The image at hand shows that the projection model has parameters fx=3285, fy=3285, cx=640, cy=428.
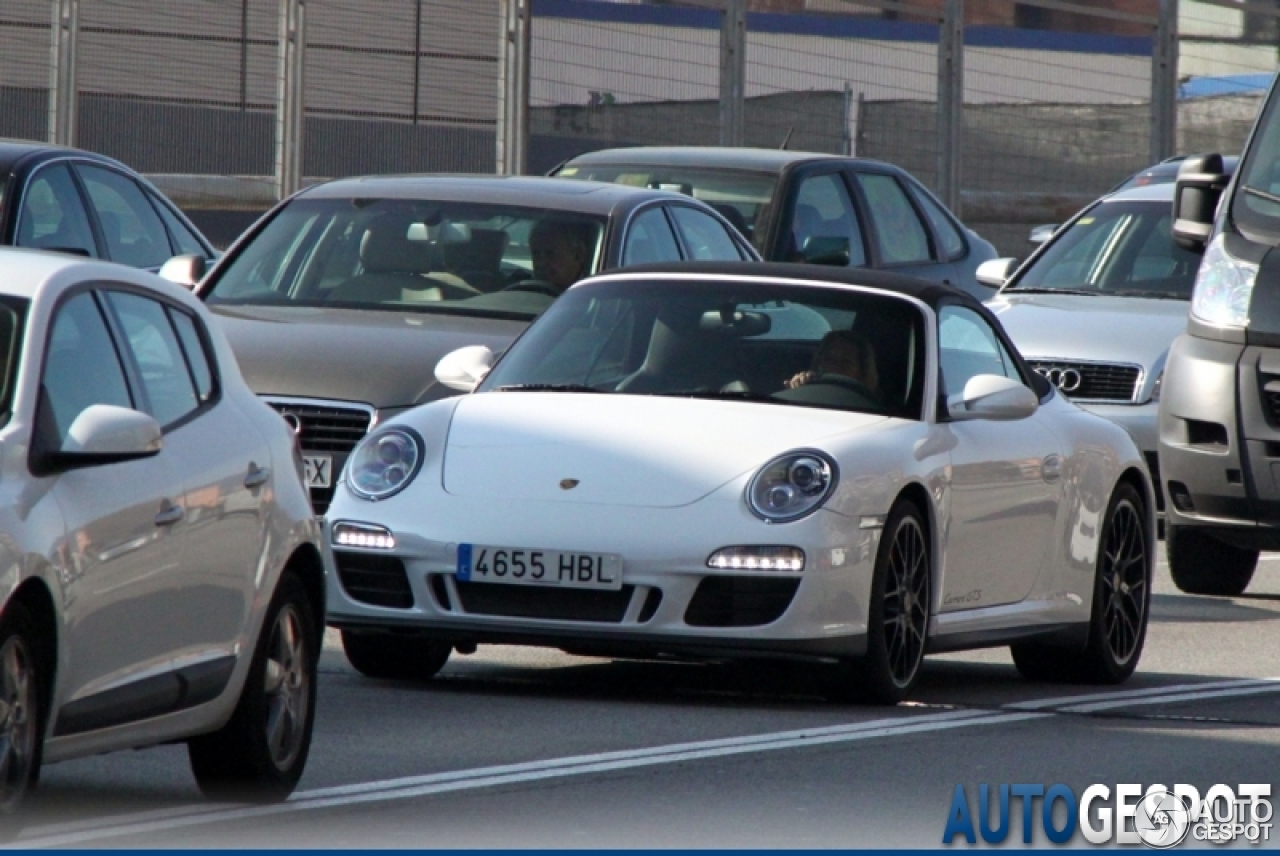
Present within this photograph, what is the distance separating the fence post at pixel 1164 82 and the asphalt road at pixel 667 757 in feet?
57.5

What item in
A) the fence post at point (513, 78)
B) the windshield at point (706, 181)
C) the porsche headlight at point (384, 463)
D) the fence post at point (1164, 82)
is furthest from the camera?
the fence post at point (1164, 82)

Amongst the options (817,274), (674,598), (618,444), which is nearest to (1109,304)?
(817,274)

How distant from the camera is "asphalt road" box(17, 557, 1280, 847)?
25.1 ft

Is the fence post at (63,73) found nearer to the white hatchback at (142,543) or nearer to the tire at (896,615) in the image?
the tire at (896,615)

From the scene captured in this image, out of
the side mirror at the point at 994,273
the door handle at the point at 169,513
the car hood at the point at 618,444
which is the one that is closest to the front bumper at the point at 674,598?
the car hood at the point at 618,444

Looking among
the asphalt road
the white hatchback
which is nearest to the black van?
the asphalt road

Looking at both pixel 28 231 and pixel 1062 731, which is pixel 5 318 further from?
pixel 28 231

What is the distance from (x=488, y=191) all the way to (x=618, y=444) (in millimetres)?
4342

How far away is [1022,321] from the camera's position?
679 inches

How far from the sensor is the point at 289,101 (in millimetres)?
22406

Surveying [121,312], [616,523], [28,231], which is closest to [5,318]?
[121,312]

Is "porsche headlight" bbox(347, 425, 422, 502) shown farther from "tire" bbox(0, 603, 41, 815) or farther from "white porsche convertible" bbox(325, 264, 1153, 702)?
"tire" bbox(0, 603, 41, 815)

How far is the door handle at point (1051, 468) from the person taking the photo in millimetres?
11578

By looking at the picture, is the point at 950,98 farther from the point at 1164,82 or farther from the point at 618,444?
the point at 618,444
